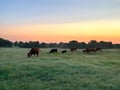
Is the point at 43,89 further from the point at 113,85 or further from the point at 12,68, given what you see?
the point at 12,68

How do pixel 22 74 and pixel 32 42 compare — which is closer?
pixel 22 74

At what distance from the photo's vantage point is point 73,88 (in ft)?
59.9

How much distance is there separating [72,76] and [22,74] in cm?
406

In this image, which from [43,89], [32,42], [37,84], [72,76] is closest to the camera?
[43,89]

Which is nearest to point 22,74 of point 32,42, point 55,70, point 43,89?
point 55,70

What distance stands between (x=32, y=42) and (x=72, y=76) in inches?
5326

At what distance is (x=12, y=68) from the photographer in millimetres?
25547

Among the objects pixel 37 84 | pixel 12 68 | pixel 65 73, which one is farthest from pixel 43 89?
pixel 12 68

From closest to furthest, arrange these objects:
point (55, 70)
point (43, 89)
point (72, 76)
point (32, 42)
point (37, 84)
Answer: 1. point (43, 89)
2. point (37, 84)
3. point (72, 76)
4. point (55, 70)
5. point (32, 42)

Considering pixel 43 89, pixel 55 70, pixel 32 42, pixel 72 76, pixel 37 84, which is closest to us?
pixel 43 89

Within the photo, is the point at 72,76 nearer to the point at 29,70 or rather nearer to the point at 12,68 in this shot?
the point at 29,70

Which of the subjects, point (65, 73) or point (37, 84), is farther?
point (65, 73)

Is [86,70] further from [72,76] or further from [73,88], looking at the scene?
[73,88]

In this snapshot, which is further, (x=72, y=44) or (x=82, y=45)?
(x=72, y=44)
